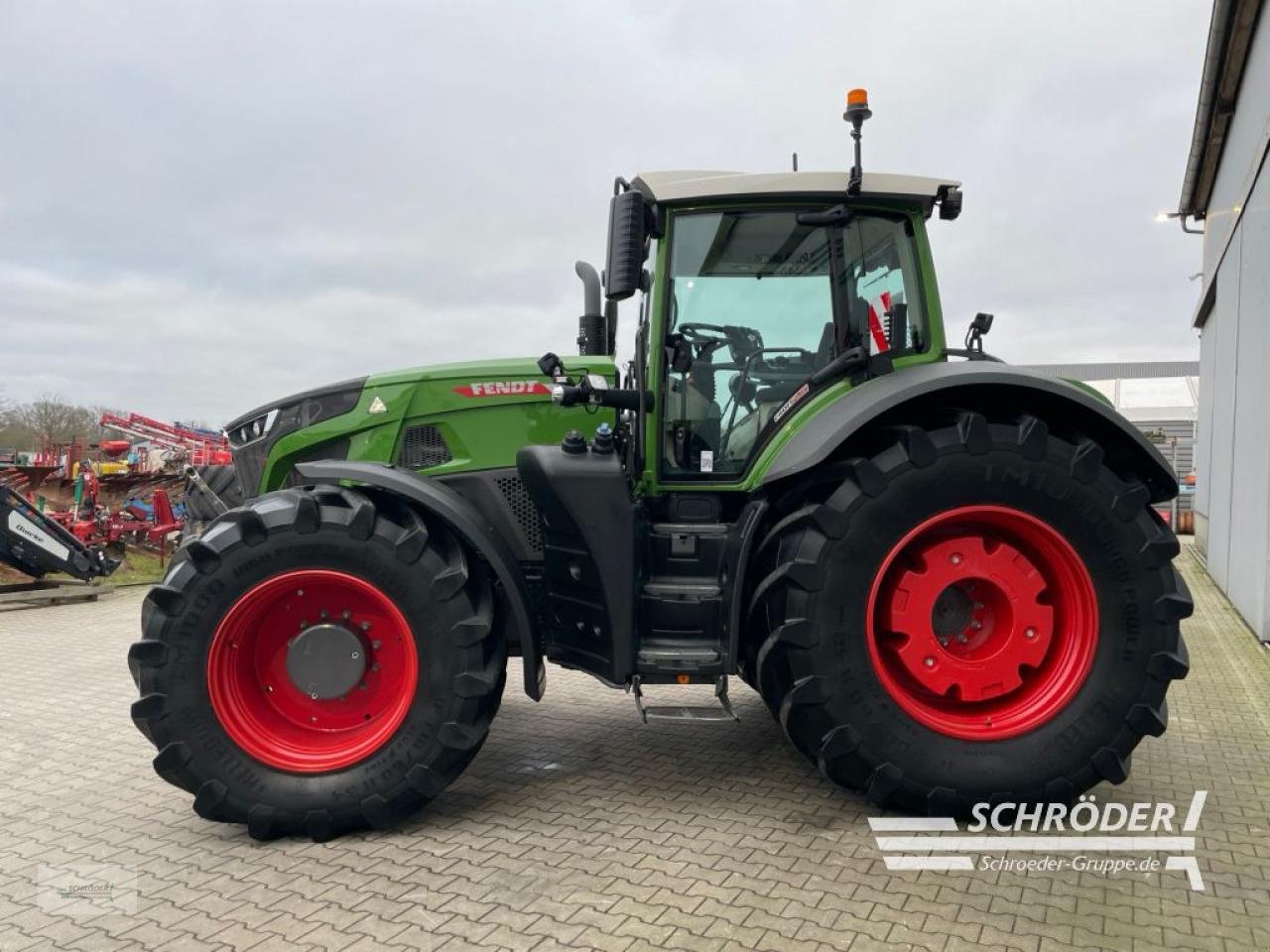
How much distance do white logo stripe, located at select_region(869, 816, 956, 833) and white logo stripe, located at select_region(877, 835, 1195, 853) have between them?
0.05 meters

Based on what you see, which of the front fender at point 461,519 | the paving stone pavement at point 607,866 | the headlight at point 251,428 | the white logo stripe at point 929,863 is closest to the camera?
the paving stone pavement at point 607,866

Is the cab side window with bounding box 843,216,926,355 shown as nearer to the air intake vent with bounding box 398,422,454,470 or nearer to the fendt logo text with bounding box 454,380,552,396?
the fendt logo text with bounding box 454,380,552,396

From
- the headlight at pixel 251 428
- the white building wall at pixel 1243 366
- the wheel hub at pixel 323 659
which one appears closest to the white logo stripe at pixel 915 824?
the wheel hub at pixel 323 659

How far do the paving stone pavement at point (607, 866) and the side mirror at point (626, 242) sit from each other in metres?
2.06

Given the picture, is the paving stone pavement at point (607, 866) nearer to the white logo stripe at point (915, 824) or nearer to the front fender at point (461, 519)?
the white logo stripe at point (915, 824)

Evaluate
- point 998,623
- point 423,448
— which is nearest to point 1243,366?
point 998,623

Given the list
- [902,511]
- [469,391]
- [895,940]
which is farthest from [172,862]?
[902,511]

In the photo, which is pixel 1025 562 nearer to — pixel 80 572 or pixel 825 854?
pixel 825 854

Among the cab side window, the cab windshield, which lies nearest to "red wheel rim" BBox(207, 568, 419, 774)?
the cab windshield

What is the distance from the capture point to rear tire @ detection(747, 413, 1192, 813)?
3.15 m

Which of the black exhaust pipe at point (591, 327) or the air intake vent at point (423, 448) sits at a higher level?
the black exhaust pipe at point (591, 327)

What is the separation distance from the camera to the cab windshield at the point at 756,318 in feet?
12.0

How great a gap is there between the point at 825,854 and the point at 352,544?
80.8 inches

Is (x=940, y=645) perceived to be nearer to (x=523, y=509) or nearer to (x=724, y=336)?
(x=724, y=336)
